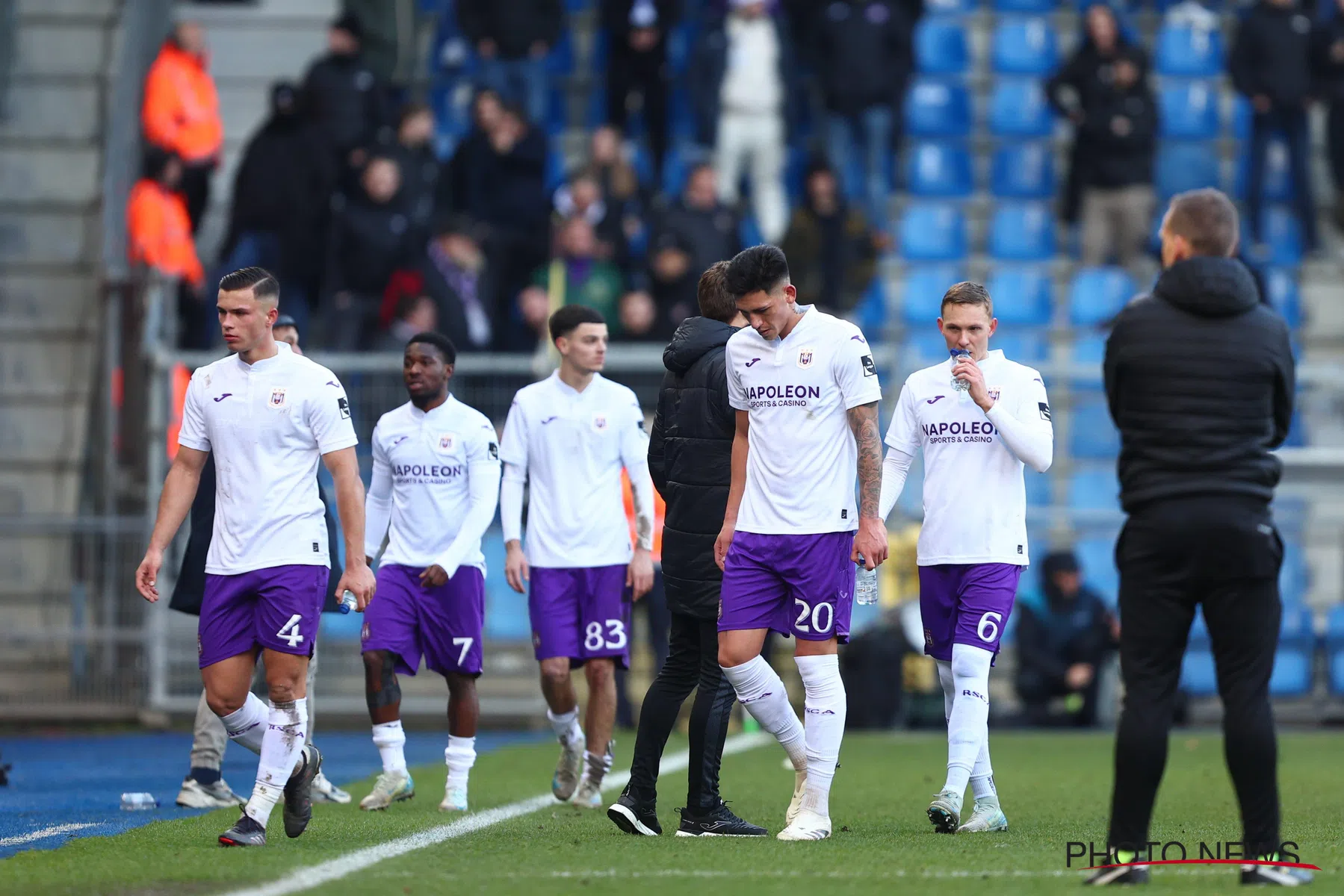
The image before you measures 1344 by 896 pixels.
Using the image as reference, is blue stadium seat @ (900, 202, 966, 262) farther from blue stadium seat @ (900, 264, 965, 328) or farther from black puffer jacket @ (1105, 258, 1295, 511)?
black puffer jacket @ (1105, 258, 1295, 511)

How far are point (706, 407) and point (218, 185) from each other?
511 inches

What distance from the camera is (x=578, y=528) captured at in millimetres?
9625

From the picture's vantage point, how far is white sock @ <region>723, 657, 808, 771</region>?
25.3 feet

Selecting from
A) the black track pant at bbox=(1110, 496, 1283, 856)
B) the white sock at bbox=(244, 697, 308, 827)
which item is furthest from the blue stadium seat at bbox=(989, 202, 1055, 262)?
the black track pant at bbox=(1110, 496, 1283, 856)

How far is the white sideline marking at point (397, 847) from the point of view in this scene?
20.9 ft

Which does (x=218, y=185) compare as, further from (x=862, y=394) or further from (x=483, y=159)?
(x=862, y=394)

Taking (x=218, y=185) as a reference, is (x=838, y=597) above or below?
below

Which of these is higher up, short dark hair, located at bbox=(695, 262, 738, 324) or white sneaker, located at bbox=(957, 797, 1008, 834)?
short dark hair, located at bbox=(695, 262, 738, 324)

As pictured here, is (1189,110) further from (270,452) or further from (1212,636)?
(1212,636)

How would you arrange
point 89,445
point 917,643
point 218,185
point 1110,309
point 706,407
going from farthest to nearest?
point 218,185, point 1110,309, point 89,445, point 917,643, point 706,407

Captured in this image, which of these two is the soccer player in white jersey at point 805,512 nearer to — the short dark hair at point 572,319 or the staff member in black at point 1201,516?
the staff member in black at point 1201,516

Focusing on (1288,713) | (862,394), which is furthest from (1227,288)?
(1288,713)

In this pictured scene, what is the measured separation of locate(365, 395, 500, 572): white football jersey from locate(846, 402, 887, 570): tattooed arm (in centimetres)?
246

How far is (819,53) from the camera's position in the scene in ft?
61.6
